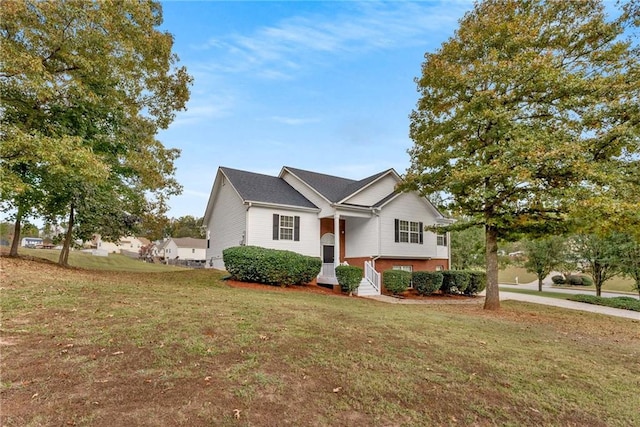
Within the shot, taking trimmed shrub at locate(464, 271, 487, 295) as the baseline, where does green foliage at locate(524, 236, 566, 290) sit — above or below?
above

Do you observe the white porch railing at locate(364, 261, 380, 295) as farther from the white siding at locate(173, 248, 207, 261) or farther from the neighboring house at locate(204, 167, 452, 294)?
the white siding at locate(173, 248, 207, 261)

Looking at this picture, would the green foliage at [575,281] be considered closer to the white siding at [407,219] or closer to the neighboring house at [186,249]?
the white siding at [407,219]

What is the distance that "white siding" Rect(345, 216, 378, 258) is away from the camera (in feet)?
61.9

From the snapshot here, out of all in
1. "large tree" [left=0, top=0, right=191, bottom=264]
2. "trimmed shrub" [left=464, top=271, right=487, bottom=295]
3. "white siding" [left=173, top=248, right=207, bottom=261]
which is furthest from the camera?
"white siding" [left=173, top=248, right=207, bottom=261]

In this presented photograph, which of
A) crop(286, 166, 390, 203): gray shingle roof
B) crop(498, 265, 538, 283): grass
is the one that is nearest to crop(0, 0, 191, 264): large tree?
crop(286, 166, 390, 203): gray shingle roof

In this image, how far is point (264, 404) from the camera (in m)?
3.47

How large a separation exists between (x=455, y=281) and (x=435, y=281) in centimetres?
212

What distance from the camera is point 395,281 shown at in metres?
17.0

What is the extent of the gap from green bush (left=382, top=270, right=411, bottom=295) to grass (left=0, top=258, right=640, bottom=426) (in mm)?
9126

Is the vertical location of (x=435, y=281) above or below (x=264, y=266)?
below

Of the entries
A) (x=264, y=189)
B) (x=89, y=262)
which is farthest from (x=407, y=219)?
(x=89, y=262)

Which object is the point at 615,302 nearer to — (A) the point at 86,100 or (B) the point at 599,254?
(B) the point at 599,254

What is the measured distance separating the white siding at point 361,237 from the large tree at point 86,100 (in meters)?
10.5

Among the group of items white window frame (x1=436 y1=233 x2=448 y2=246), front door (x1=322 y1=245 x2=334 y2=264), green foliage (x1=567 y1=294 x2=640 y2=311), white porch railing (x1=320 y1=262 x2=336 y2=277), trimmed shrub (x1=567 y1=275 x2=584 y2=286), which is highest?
white window frame (x1=436 y1=233 x2=448 y2=246)
